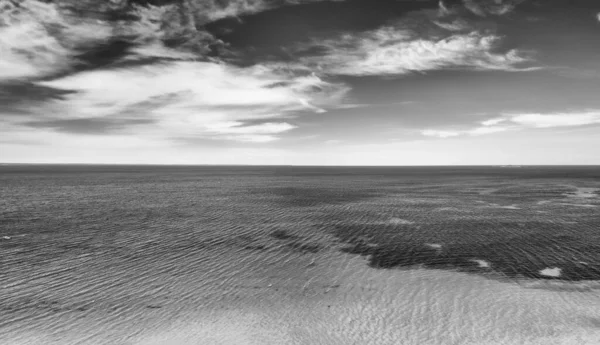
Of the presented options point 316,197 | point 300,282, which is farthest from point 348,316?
point 316,197

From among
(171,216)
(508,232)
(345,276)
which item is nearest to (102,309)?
Result: (345,276)

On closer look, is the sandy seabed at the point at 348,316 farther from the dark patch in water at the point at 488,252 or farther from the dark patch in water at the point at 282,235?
the dark patch in water at the point at 282,235

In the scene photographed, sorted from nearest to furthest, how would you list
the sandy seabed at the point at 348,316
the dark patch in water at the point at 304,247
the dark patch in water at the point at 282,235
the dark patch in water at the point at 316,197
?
the sandy seabed at the point at 348,316 < the dark patch in water at the point at 304,247 < the dark patch in water at the point at 282,235 < the dark patch in water at the point at 316,197

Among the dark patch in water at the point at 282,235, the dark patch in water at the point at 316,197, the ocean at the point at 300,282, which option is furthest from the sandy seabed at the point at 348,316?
the dark patch in water at the point at 316,197

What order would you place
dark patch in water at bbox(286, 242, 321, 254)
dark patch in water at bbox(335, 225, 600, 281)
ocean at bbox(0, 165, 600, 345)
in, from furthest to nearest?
dark patch in water at bbox(286, 242, 321, 254) → dark patch in water at bbox(335, 225, 600, 281) → ocean at bbox(0, 165, 600, 345)

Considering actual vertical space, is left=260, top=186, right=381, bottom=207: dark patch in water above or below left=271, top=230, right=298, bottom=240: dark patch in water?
above

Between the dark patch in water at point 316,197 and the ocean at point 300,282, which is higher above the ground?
the dark patch in water at point 316,197

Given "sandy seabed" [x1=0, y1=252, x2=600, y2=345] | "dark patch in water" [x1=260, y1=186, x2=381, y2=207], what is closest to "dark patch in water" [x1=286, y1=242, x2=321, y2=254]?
"sandy seabed" [x1=0, y1=252, x2=600, y2=345]

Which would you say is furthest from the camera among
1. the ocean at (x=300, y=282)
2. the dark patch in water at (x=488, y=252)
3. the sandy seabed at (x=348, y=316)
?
the dark patch in water at (x=488, y=252)

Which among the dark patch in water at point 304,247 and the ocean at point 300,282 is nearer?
the ocean at point 300,282

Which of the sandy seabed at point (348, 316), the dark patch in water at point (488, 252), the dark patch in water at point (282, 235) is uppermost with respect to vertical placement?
the dark patch in water at point (488, 252)

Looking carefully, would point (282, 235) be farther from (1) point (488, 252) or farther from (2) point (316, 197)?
(2) point (316, 197)

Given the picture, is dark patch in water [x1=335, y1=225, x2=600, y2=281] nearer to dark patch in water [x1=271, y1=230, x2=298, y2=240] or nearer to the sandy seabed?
the sandy seabed

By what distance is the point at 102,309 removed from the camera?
65.8 feet
